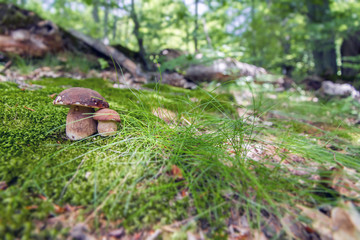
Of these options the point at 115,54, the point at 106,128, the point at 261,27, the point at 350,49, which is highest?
the point at 261,27

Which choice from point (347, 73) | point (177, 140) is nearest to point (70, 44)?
point (177, 140)

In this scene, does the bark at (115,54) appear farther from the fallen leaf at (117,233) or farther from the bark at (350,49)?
the bark at (350,49)

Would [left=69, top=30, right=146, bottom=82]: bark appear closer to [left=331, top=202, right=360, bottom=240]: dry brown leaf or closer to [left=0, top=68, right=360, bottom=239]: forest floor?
[left=0, top=68, right=360, bottom=239]: forest floor

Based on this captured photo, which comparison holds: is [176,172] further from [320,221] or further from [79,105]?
[79,105]

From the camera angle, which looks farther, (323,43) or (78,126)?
(323,43)

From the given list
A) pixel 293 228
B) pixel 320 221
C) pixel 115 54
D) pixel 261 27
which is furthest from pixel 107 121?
pixel 261 27

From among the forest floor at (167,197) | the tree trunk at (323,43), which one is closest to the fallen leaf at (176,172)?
the forest floor at (167,197)

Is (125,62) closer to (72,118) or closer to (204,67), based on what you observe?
(204,67)
